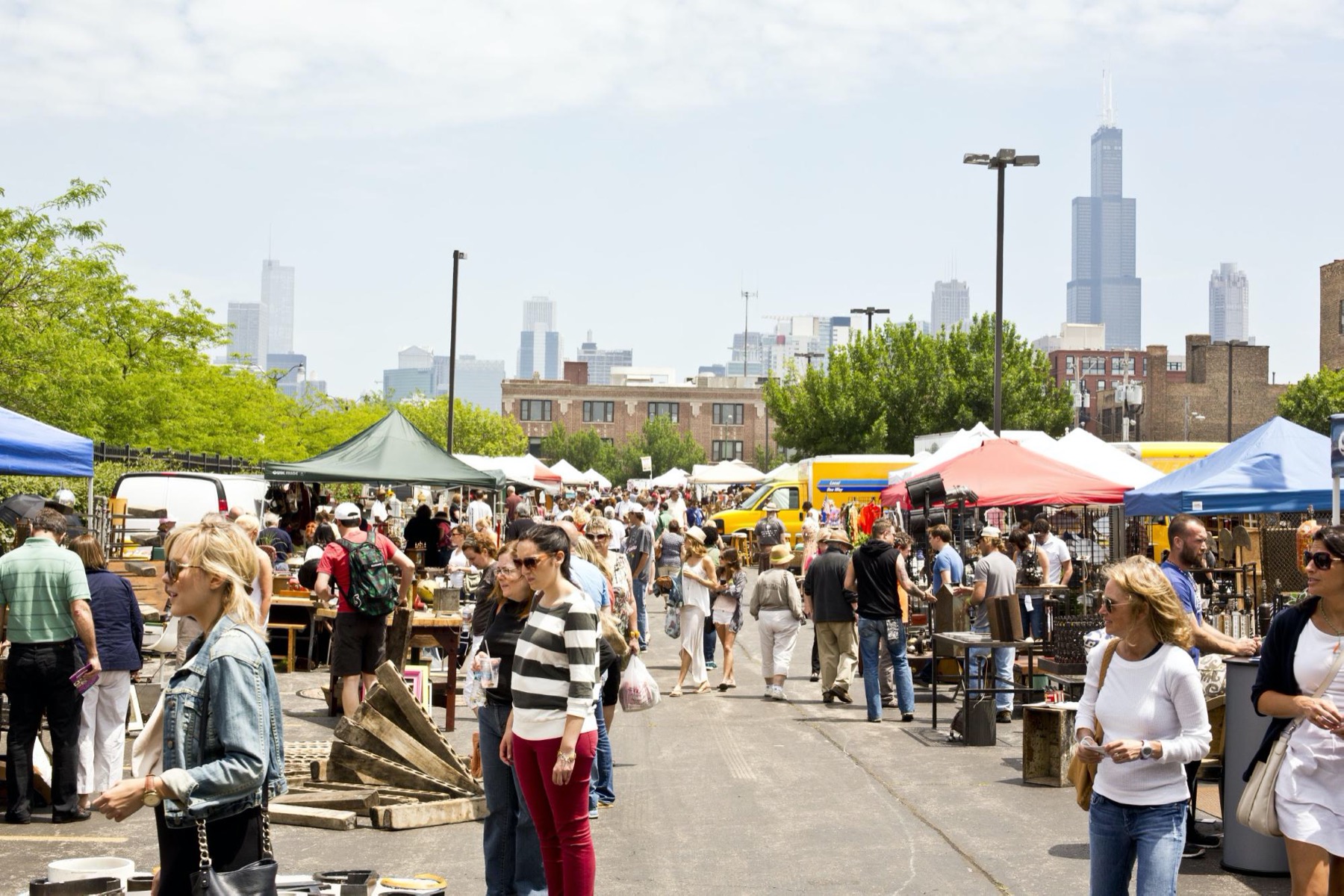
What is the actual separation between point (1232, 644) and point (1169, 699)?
2.95 meters

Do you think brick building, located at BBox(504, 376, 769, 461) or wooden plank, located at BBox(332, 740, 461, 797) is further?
brick building, located at BBox(504, 376, 769, 461)

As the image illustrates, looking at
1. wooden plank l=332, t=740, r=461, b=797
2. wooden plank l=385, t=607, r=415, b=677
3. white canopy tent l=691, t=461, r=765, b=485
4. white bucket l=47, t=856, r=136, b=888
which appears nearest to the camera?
white bucket l=47, t=856, r=136, b=888

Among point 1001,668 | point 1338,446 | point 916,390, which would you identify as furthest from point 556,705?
point 916,390

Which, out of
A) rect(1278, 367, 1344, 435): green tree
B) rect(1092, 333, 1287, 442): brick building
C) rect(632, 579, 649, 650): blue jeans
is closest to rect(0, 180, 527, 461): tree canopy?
rect(632, 579, 649, 650): blue jeans

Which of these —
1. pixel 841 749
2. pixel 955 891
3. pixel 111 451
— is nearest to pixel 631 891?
pixel 955 891

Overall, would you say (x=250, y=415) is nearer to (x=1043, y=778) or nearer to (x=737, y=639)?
(x=737, y=639)

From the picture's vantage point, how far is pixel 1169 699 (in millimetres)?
5039

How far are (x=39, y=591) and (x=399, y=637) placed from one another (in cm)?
474

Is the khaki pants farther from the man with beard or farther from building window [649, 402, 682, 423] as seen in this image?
building window [649, 402, 682, 423]

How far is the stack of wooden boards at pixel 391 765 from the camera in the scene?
8984 millimetres

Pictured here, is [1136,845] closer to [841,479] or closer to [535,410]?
[841,479]

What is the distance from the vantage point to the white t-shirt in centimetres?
1770

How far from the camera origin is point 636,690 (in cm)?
905

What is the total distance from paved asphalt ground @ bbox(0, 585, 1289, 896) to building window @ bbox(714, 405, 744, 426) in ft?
345
